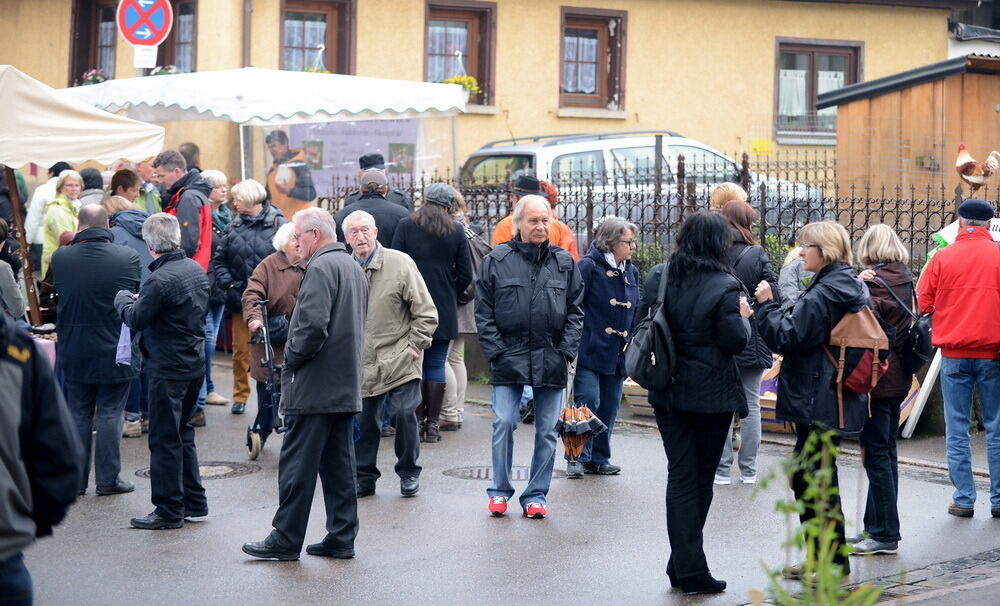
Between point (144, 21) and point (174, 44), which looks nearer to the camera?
point (144, 21)

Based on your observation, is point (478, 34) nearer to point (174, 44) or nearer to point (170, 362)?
point (174, 44)

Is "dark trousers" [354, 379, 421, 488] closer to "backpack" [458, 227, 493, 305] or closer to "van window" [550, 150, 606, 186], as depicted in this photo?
"backpack" [458, 227, 493, 305]

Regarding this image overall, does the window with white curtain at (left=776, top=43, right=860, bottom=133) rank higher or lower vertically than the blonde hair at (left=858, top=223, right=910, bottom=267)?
higher

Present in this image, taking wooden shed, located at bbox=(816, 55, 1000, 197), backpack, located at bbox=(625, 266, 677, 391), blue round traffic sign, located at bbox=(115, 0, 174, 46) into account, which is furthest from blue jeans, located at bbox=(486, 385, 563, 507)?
blue round traffic sign, located at bbox=(115, 0, 174, 46)

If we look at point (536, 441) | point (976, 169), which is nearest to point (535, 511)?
point (536, 441)

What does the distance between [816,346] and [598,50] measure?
662 inches

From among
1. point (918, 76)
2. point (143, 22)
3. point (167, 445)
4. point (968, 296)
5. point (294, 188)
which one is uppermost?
point (143, 22)

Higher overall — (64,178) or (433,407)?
(64,178)

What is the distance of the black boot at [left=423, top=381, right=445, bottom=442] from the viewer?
10.5m

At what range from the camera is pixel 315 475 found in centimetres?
712

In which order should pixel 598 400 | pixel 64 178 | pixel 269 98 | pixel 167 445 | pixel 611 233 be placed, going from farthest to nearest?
pixel 269 98 < pixel 64 178 < pixel 598 400 < pixel 611 233 < pixel 167 445

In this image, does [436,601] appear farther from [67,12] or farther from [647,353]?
[67,12]

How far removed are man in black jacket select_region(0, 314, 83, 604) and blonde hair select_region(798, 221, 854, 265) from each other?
4.00 meters

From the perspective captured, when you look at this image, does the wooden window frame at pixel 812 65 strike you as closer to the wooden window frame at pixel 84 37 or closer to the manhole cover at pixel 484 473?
the wooden window frame at pixel 84 37
